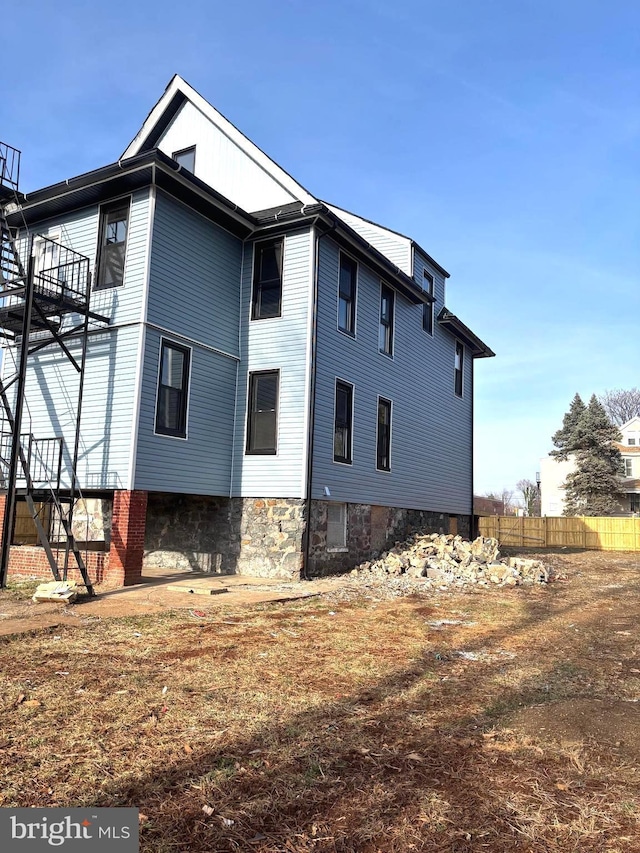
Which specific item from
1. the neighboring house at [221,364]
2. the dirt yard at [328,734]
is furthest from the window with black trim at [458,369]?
the dirt yard at [328,734]

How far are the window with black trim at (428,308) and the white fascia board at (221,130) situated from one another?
666cm

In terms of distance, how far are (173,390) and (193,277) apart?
2610 millimetres

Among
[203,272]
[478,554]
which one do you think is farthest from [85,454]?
[478,554]

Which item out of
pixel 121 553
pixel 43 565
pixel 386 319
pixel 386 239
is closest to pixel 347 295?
pixel 386 319

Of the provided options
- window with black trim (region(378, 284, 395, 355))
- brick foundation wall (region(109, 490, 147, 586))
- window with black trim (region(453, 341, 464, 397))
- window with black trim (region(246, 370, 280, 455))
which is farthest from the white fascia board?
window with black trim (region(453, 341, 464, 397))

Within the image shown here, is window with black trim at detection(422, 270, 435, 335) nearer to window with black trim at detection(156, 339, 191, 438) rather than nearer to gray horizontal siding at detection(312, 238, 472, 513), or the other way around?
gray horizontal siding at detection(312, 238, 472, 513)

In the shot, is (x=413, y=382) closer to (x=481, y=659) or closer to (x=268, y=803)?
(x=481, y=659)

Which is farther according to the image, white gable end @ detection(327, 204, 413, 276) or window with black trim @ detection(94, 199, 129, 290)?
white gable end @ detection(327, 204, 413, 276)

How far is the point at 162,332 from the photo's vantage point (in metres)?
12.7

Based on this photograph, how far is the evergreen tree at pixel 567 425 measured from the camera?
43156 millimetres

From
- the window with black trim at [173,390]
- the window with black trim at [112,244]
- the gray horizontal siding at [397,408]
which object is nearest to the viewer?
the window with black trim at [173,390]

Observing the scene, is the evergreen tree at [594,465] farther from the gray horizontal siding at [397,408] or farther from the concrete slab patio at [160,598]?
the concrete slab patio at [160,598]

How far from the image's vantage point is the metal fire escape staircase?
11922 millimetres

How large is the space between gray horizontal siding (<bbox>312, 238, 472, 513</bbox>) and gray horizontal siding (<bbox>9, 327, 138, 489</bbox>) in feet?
13.8
